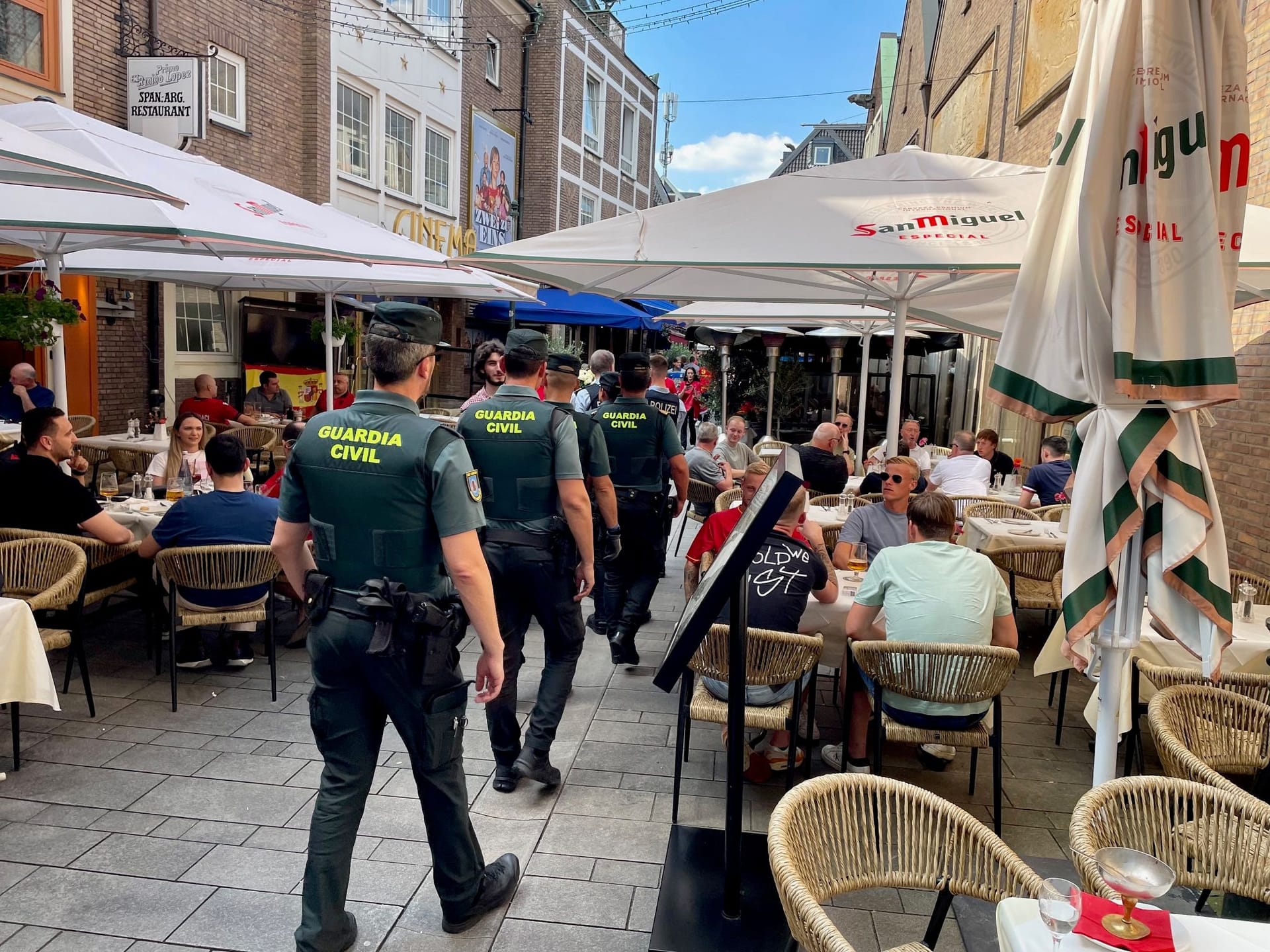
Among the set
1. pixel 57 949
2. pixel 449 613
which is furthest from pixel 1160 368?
pixel 57 949

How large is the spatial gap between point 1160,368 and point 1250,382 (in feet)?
15.4

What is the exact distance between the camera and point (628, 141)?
3653 centimetres

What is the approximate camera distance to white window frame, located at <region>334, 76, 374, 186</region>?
52.9 feet

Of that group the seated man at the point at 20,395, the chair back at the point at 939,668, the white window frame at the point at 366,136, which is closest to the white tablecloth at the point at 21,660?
the chair back at the point at 939,668

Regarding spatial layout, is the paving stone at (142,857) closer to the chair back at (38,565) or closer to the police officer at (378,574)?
the police officer at (378,574)

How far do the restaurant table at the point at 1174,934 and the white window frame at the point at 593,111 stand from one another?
29719 mm

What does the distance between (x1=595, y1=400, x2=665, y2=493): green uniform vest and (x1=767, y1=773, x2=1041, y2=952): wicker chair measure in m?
3.56

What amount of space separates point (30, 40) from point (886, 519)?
1072 cm

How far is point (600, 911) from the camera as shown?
127 inches

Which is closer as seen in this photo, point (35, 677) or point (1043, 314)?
point (1043, 314)

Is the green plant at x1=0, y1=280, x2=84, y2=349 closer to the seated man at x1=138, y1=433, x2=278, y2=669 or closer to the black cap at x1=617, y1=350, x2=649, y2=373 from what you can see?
the seated man at x1=138, y1=433, x2=278, y2=669

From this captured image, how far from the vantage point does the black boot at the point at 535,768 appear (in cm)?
409

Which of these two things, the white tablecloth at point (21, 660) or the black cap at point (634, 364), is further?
the black cap at point (634, 364)

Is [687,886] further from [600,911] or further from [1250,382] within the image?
[1250,382]
